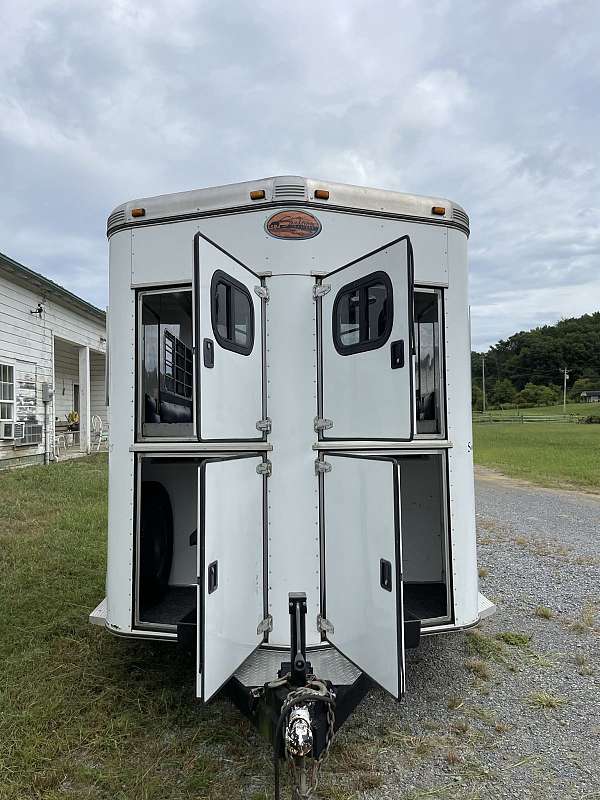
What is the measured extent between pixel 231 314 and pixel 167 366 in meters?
1.36

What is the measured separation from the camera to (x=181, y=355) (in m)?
4.34

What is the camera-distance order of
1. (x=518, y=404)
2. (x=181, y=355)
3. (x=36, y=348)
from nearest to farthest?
1. (x=181, y=355)
2. (x=36, y=348)
3. (x=518, y=404)

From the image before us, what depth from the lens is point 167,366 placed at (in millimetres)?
4086

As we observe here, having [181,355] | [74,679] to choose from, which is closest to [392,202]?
[181,355]

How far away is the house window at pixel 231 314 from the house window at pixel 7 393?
36.6 ft

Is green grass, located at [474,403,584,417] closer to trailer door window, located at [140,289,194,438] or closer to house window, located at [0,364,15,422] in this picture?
house window, located at [0,364,15,422]

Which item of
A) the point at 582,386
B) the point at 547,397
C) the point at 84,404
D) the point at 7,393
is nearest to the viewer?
the point at 7,393

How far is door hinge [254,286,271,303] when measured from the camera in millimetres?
3029

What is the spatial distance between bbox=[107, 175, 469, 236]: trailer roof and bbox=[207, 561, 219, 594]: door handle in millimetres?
1768

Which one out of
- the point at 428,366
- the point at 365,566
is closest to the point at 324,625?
the point at 365,566

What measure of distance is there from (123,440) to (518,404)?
84.9 meters

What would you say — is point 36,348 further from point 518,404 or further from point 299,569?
point 518,404

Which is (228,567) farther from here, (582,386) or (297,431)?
(582,386)

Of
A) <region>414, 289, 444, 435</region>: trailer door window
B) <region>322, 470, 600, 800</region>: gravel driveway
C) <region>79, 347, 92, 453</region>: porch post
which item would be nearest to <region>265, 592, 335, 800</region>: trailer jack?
<region>322, 470, 600, 800</region>: gravel driveway
